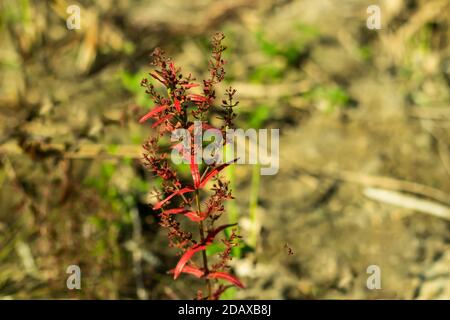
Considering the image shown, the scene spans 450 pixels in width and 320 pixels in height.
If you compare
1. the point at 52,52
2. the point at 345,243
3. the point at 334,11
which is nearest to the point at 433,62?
the point at 334,11

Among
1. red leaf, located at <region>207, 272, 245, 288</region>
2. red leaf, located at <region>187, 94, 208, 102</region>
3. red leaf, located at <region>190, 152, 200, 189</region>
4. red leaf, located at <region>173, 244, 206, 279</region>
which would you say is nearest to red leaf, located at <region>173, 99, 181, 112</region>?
red leaf, located at <region>187, 94, 208, 102</region>

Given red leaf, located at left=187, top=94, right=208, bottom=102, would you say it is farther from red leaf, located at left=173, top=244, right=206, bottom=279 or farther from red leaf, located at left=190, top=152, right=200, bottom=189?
red leaf, located at left=173, top=244, right=206, bottom=279

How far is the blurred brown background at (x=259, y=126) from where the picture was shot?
2.78m

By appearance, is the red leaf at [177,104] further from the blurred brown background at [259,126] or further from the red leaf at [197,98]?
the blurred brown background at [259,126]

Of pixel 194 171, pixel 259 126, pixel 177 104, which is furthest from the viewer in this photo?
pixel 259 126

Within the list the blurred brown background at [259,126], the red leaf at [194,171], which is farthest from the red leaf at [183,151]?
the blurred brown background at [259,126]

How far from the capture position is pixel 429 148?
11.5 feet

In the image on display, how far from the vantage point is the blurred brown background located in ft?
9.11

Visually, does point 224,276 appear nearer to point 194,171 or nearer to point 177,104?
point 194,171

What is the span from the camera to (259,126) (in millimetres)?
3686

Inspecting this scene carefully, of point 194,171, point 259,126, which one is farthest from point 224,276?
point 259,126

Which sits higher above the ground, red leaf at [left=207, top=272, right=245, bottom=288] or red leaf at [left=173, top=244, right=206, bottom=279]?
red leaf at [left=173, top=244, right=206, bottom=279]
